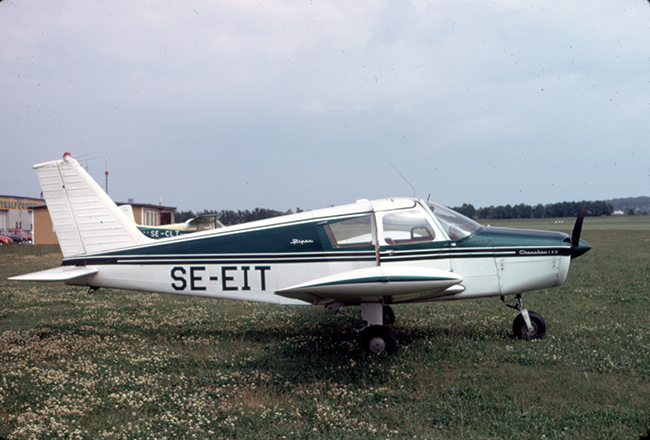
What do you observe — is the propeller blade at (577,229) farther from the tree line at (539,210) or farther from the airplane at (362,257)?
the tree line at (539,210)

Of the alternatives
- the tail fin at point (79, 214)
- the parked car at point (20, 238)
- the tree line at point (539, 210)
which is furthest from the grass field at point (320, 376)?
the parked car at point (20, 238)

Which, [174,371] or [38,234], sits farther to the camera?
[38,234]

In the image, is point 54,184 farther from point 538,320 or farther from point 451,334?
point 538,320

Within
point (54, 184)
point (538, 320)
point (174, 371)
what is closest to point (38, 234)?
point (54, 184)

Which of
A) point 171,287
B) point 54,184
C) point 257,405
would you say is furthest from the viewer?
point 54,184

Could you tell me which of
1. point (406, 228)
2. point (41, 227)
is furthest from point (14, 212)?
point (406, 228)

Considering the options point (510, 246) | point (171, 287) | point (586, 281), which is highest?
point (510, 246)

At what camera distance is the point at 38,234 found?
37.7 meters

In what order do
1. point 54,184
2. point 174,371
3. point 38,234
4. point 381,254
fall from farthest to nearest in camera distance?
point 38,234 < point 54,184 < point 381,254 < point 174,371

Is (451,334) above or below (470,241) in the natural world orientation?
below

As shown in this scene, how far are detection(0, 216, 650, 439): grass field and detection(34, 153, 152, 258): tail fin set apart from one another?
156 centimetres

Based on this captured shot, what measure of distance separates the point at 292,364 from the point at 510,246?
3.55 metres

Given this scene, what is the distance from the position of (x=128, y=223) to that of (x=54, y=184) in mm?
1433

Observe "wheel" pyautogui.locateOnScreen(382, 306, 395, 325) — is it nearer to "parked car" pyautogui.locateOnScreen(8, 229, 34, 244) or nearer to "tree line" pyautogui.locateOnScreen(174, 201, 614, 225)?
"tree line" pyautogui.locateOnScreen(174, 201, 614, 225)
